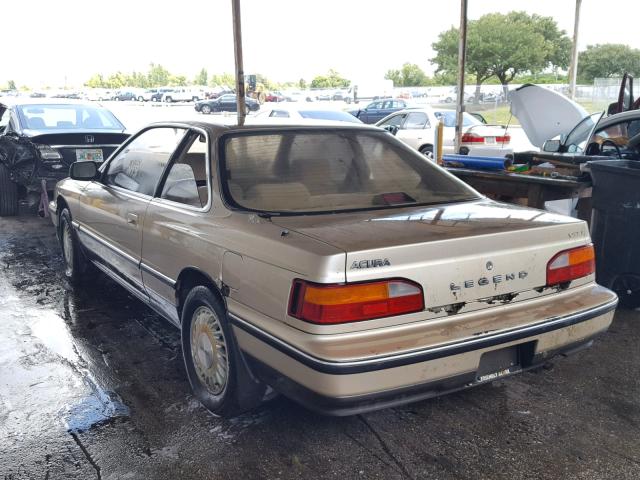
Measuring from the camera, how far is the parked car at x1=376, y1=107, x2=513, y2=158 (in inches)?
520

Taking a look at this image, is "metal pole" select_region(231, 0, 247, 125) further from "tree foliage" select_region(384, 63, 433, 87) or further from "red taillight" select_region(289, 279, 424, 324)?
"tree foliage" select_region(384, 63, 433, 87)

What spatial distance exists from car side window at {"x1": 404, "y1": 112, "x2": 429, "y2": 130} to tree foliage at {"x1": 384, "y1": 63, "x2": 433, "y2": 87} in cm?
Answer: 4451

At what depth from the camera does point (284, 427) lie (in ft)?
9.96

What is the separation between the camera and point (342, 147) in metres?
3.54

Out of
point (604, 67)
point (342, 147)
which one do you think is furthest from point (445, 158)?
point (604, 67)

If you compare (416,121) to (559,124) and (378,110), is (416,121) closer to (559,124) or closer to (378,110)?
(559,124)

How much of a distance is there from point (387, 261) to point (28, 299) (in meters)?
3.79

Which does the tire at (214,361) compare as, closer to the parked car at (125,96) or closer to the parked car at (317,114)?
the parked car at (317,114)

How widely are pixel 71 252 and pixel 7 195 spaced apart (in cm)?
375

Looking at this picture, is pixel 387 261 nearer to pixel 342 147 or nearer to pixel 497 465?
pixel 497 465

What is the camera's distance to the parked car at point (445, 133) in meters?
13.2

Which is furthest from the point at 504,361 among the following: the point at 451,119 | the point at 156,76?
the point at 156,76

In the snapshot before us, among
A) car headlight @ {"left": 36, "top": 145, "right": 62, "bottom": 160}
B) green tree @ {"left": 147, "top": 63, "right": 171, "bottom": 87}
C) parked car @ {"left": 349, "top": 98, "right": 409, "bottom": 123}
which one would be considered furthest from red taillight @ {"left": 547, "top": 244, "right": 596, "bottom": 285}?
green tree @ {"left": 147, "top": 63, "right": 171, "bottom": 87}

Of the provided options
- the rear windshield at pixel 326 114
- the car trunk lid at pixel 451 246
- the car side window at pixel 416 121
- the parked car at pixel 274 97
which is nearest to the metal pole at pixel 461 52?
the car side window at pixel 416 121
